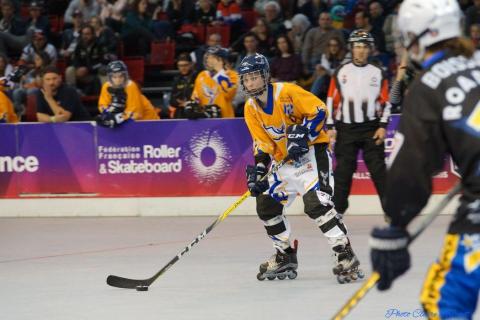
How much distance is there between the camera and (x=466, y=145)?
10.5ft

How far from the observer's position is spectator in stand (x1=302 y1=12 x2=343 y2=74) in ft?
37.8

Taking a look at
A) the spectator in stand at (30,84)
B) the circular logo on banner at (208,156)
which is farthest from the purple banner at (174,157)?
the spectator in stand at (30,84)

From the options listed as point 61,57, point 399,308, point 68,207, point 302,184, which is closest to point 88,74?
point 61,57

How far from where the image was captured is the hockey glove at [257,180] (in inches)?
259

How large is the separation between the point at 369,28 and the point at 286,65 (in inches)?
42.8

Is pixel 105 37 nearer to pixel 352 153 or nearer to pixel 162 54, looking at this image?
pixel 162 54

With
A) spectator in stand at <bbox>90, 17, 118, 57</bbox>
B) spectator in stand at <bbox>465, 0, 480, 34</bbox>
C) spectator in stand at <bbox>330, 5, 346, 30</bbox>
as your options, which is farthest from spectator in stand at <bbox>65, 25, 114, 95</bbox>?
spectator in stand at <bbox>465, 0, 480, 34</bbox>

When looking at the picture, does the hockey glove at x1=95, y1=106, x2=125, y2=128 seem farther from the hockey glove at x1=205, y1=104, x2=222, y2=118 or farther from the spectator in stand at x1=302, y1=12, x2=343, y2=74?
the spectator in stand at x1=302, y1=12, x2=343, y2=74

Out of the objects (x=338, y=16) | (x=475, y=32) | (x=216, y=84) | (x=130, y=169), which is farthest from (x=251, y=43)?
(x=475, y=32)

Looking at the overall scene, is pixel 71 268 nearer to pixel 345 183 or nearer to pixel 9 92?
pixel 345 183

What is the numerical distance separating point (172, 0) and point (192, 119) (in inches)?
156

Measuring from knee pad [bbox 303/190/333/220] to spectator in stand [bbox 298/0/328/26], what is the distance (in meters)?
6.27

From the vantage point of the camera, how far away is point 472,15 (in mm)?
11047

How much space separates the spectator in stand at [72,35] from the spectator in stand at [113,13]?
11.5 inches
